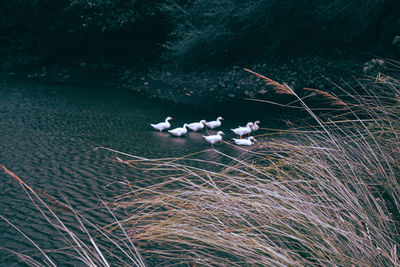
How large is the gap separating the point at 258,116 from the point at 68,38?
11276mm

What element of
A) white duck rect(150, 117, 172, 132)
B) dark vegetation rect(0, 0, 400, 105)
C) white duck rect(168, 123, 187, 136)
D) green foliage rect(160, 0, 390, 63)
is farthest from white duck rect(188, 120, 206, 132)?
green foliage rect(160, 0, 390, 63)

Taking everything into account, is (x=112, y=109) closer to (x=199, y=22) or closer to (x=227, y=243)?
(x=199, y=22)

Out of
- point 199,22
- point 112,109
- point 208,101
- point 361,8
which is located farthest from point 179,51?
point 361,8

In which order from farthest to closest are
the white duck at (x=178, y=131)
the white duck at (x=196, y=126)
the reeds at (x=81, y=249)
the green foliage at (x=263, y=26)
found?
the green foliage at (x=263, y=26) < the white duck at (x=196, y=126) < the white duck at (x=178, y=131) < the reeds at (x=81, y=249)

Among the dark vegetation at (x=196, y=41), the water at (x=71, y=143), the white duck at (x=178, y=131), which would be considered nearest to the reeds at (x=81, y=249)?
the water at (x=71, y=143)

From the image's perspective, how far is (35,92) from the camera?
12.2m

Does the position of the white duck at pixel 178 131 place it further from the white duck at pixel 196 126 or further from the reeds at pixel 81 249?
the reeds at pixel 81 249

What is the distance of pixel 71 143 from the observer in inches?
289

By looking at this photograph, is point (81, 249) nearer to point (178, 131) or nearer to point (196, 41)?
point (178, 131)

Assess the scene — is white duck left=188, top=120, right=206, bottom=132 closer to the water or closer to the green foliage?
the water

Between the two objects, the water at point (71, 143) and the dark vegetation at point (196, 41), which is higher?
the dark vegetation at point (196, 41)

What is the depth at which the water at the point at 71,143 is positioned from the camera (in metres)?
4.46

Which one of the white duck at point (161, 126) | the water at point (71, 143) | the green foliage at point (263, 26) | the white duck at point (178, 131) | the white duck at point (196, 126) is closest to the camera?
the water at point (71, 143)

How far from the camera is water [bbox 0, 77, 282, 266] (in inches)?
176
